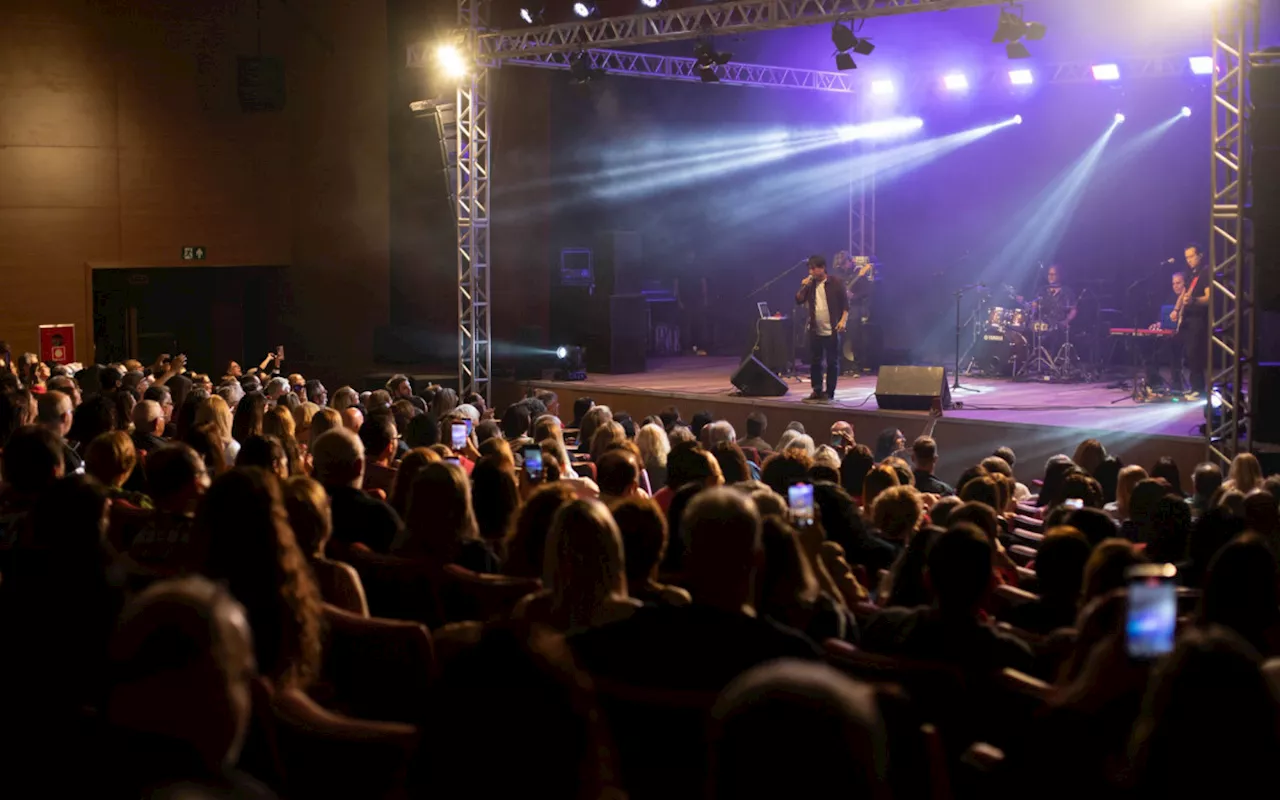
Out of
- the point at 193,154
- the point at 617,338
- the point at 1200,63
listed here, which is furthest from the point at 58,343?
the point at 1200,63

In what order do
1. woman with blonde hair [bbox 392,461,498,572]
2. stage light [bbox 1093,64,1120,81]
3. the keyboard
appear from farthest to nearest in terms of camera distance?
1. stage light [bbox 1093,64,1120,81]
2. the keyboard
3. woman with blonde hair [bbox 392,461,498,572]

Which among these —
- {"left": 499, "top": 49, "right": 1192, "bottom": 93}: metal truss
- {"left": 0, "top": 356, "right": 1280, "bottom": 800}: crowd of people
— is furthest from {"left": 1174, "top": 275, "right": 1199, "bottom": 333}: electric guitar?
{"left": 0, "top": 356, "right": 1280, "bottom": 800}: crowd of people

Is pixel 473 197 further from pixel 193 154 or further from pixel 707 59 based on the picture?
pixel 193 154

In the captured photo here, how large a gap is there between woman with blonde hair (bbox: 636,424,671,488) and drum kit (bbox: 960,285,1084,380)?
10.0 m

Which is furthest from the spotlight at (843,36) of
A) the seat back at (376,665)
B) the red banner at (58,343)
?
the seat back at (376,665)

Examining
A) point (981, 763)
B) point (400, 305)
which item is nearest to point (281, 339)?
point (400, 305)

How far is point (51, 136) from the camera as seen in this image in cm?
1650

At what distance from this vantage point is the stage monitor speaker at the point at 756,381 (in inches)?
587

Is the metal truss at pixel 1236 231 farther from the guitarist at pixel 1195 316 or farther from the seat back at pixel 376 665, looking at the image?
the seat back at pixel 376 665

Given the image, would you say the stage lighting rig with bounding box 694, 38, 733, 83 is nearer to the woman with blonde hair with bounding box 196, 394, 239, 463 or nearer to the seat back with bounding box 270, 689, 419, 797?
the woman with blonde hair with bounding box 196, 394, 239, 463

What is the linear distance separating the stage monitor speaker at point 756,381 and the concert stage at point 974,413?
0.53ft

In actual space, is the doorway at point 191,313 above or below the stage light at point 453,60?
below

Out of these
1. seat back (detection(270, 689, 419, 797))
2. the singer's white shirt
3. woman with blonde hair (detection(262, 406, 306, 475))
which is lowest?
seat back (detection(270, 689, 419, 797))

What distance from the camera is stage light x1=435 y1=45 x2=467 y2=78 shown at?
1481 cm
